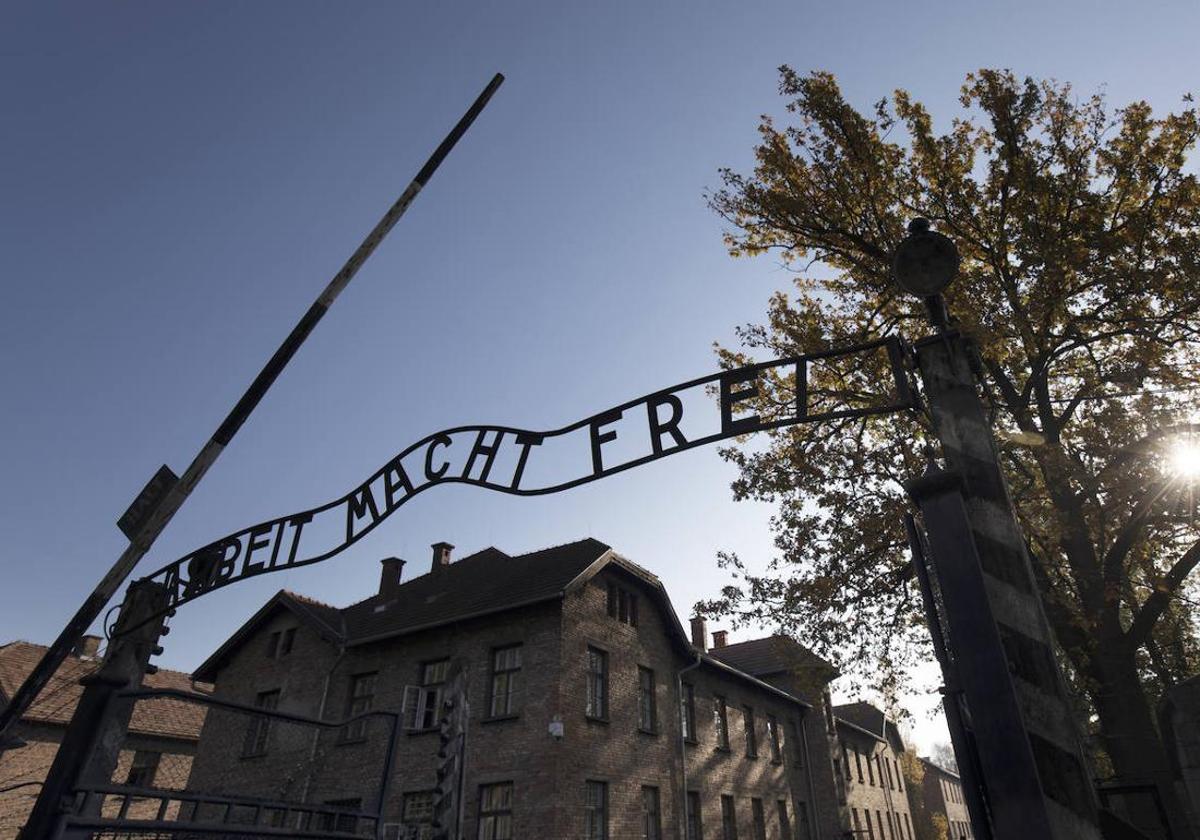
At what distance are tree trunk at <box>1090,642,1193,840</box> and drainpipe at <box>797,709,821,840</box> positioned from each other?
18.6m

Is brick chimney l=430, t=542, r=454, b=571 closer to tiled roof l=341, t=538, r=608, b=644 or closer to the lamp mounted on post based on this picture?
tiled roof l=341, t=538, r=608, b=644

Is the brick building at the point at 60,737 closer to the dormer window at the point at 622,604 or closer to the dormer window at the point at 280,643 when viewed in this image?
the dormer window at the point at 280,643

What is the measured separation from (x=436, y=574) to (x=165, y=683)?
49.0ft

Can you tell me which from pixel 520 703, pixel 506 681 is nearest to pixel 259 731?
pixel 506 681

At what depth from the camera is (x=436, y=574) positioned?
23.7 m

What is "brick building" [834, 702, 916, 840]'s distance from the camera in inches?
1262

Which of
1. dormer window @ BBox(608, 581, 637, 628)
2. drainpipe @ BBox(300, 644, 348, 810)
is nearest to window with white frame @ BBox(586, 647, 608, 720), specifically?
dormer window @ BBox(608, 581, 637, 628)

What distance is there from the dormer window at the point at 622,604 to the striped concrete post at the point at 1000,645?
1721 cm

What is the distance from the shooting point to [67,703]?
2464cm

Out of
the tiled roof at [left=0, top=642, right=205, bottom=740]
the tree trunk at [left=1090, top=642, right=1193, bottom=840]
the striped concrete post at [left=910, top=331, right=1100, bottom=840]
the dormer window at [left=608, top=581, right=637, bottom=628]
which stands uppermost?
the dormer window at [left=608, top=581, right=637, bottom=628]

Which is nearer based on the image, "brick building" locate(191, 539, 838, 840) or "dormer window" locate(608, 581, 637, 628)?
"brick building" locate(191, 539, 838, 840)

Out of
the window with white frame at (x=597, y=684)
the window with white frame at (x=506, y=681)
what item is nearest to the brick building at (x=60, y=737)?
the window with white frame at (x=506, y=681)

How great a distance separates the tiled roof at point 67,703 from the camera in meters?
23.8

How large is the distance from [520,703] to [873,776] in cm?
2850
